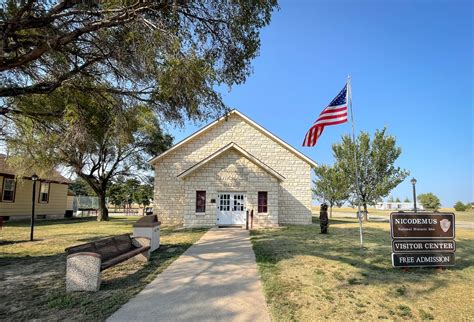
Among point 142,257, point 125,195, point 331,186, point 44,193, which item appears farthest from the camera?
point 125,195

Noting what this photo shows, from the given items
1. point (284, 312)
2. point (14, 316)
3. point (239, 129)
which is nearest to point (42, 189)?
point (239, 129)

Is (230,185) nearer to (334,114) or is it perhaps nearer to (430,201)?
(334,114)

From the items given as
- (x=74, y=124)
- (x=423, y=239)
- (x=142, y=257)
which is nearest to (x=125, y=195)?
(x=74, y=124)

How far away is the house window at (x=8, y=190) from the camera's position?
23656 mm

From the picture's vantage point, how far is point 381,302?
5.49m

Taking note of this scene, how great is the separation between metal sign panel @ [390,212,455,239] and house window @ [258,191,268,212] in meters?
11.4

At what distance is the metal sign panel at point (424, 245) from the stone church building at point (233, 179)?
1125cm

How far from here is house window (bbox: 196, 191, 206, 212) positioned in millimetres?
19359

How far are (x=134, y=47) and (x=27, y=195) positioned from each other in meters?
25.0

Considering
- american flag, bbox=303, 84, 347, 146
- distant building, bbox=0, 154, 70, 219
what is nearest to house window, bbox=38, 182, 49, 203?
distant building, bbox=0, 154, 70, 219

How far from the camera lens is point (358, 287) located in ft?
20.8

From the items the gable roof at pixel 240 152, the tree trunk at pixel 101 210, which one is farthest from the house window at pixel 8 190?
the gable roof at pixel 240 152

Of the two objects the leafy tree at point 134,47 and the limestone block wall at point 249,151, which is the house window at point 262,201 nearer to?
the limestone block wall at point 249,151

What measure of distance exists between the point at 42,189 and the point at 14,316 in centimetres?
2790
